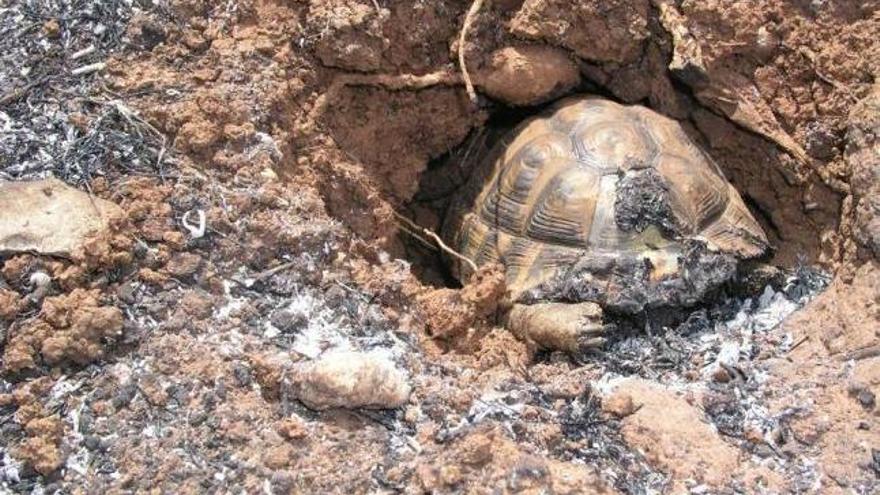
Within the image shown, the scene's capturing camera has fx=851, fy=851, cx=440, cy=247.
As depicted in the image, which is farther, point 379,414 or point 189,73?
point 189,73

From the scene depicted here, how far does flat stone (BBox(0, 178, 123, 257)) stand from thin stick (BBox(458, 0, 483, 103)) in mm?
1941

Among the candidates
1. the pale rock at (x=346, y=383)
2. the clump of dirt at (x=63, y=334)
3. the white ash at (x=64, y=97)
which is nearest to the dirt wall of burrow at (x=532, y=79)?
the white ash at (x=64, y=97)

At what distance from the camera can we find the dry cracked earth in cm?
293

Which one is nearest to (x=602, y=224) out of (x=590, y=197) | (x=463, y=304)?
(x=590, y=197)

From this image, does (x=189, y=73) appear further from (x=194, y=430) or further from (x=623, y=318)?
(x=623, y=318)

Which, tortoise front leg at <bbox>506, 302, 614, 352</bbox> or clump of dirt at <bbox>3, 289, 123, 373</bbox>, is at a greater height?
clump of dirt at <bbox>3, 289, 123, 373</bbox>

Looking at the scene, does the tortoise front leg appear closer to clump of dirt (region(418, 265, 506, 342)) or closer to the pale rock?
clump of dirt (region(418, 265, 506, 342))

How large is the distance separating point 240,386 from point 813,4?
346 cm

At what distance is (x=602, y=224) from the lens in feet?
13.4

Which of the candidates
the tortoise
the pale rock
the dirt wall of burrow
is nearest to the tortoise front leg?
the tortoise

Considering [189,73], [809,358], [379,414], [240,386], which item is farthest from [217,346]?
[809,358]

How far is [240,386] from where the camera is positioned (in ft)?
9.90

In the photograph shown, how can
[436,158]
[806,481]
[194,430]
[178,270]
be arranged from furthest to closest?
1. [436,158]
2. [178,270]
3. [806,481]
4. [194,430]

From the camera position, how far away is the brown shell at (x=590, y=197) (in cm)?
409
